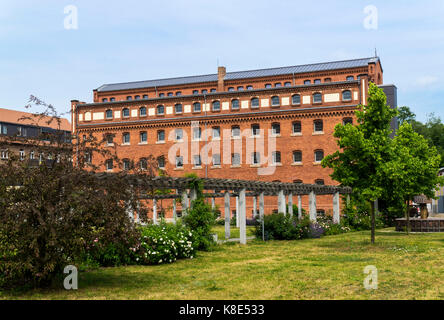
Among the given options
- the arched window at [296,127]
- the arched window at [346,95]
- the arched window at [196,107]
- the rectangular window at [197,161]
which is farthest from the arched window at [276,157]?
the arched window at [196,107]

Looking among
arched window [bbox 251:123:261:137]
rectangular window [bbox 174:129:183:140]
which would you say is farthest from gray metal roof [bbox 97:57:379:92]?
rectangular window [bbox 174:129:183:140]

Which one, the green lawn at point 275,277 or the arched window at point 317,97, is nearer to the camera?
the green lawn at point 275,277

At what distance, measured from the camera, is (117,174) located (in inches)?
457

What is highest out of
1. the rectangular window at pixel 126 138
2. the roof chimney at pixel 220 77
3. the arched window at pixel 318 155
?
the roof chimney at pixel 220 77

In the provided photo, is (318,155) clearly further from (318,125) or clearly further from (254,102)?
(254,102)

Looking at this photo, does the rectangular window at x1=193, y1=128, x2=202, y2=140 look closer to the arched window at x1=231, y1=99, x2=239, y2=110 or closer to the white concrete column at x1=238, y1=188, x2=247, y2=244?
the arched window at x1=231, y1=99, x2=239, y2=110

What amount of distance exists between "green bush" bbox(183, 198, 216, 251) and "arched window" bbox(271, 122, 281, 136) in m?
28.9

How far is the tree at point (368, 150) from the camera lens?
1933 centimetres

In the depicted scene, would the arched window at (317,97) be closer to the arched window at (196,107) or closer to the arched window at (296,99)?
the arched window at (296,99)

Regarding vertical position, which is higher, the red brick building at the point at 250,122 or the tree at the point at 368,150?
the red brick building at the point at 250,122

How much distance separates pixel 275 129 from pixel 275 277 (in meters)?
36.3

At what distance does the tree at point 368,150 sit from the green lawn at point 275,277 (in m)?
2.60

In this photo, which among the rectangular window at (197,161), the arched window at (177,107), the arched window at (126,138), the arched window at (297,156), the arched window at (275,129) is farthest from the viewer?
the arched window at (126,138)
